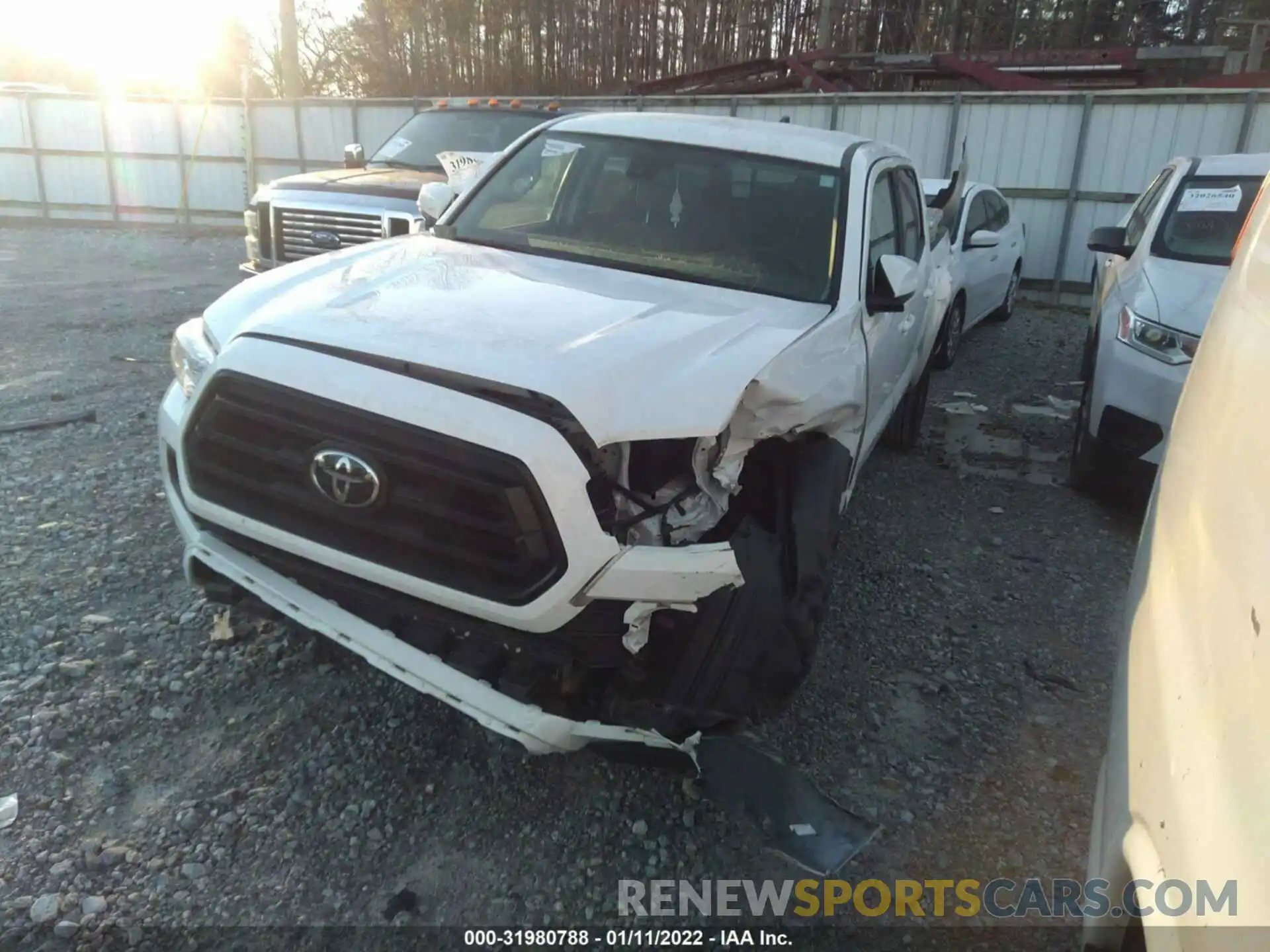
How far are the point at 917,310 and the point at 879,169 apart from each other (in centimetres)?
86

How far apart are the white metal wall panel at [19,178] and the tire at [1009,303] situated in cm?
1691

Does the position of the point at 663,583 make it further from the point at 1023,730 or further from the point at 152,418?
the point at 152,418

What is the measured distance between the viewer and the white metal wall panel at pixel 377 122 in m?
15.6

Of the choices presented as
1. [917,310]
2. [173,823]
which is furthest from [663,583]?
[917,310]

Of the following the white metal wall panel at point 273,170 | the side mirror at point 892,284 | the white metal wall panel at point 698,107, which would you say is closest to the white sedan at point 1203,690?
the side mirror at point 892,284

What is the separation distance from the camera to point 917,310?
4.77 metres

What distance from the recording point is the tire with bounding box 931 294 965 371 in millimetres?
7805

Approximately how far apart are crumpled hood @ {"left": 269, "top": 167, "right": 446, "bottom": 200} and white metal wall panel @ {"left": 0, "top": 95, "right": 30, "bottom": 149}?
12614 millimetres

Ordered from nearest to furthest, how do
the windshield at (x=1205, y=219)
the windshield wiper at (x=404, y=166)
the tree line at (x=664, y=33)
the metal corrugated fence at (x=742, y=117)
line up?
the windshield at (x=1205, y=219)
the windshield wiper at (x=404, y=166)
the metal corrugated fence at (x=742, y=117)
the tree line at (x=664, y=33)

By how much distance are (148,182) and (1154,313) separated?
1737cm

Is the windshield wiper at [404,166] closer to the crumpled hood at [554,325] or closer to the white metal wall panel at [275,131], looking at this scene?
the crumpled hood at [554,325]

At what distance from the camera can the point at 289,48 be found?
1862cm

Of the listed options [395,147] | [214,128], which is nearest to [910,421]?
[395,147]

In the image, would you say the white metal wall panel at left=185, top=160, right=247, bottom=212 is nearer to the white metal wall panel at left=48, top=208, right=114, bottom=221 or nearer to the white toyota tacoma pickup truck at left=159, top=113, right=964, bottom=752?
the white metal wall panel at left=48, top=208, right=114, bottom=221
